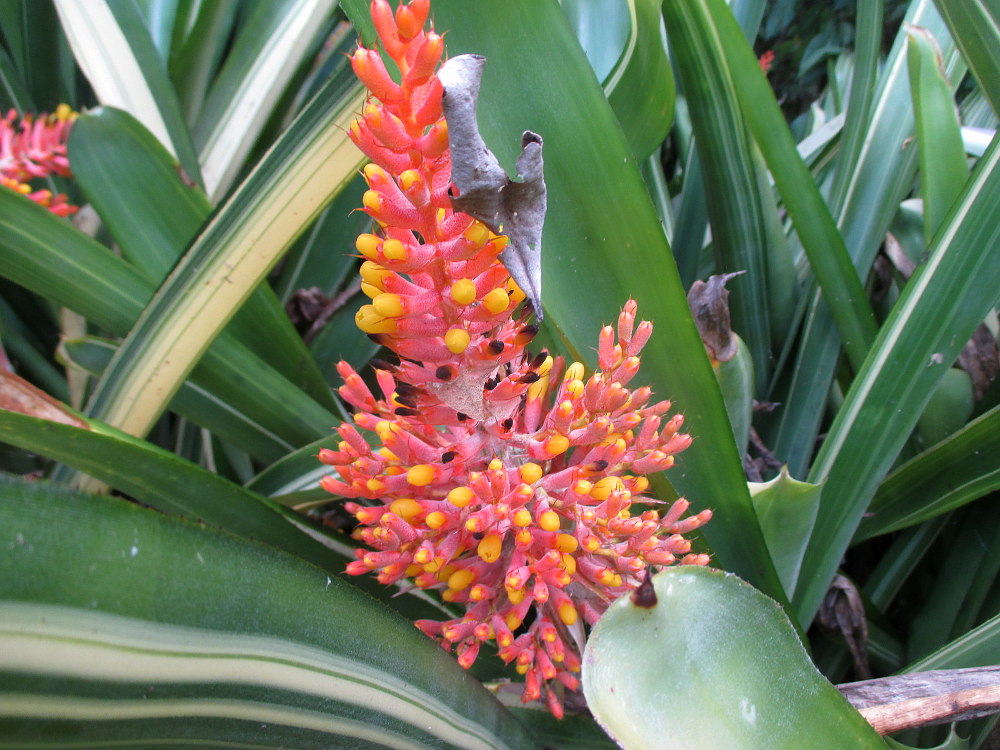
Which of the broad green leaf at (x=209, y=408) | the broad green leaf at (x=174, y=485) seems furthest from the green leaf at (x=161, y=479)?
the broad green leaf at (x=209, y=408)

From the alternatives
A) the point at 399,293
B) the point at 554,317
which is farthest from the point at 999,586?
the point at 399,293

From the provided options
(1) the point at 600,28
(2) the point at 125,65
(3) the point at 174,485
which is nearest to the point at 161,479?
(3) the point at 174,485

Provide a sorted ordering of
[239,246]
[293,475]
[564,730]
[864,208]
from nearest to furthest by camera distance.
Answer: [564,730]
[239,246]
[293,475]
[864,208]

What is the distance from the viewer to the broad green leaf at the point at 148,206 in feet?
2.63

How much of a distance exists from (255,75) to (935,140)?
1.06 metres

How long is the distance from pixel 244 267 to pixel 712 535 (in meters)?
0.55

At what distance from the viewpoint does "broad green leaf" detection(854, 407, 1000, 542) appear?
29.5 inches

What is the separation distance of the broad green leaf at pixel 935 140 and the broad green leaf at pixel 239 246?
0.75 metres

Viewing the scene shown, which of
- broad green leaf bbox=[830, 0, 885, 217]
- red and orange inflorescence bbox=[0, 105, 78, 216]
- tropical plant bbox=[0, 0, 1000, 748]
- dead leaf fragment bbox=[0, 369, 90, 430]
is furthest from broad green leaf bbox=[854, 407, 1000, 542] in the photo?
red and orange inflorescence bbox=[0, 105, 78, 216]

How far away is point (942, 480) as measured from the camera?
80 cm

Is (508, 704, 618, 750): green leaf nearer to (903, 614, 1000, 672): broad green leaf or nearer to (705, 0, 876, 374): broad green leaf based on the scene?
(903, 614, 1000, 672): broad green leaf

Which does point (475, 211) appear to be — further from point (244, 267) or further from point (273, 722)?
point (244, 267)

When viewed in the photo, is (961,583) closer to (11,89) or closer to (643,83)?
(643,83)

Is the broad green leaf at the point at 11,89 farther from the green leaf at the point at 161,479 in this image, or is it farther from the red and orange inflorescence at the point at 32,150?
the green leaf at the point at 161,479
